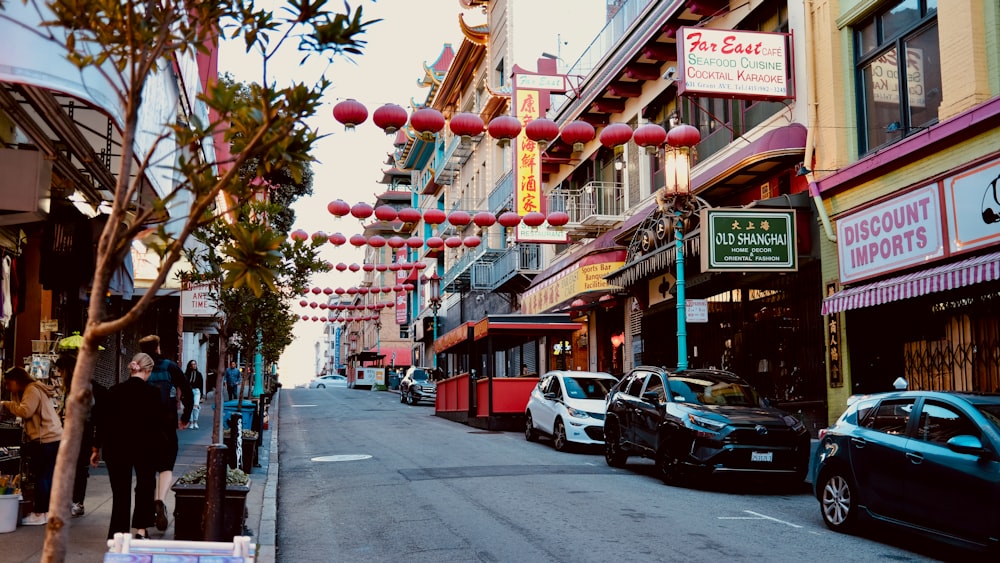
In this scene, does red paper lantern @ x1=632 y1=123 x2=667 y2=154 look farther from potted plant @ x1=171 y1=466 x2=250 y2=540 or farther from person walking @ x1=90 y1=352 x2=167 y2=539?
person walking @ x1=90 y1=352 x2=167 y2=539

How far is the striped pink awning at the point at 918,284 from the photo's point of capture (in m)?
12.7

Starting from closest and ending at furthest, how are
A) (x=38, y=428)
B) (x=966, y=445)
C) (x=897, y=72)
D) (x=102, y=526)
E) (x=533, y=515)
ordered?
(x=966, y=445), (x=38, y=428), (x=102, y=526), (x=533, y=515), (x=897, y=72)

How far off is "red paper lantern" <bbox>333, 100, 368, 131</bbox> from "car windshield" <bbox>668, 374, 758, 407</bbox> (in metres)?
6.71

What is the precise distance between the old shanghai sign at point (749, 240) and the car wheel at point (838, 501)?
8330 mm

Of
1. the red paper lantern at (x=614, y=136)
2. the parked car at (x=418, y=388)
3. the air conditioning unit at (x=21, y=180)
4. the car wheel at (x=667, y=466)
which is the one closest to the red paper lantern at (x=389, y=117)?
the red paper lantern at (x=614, y=136)

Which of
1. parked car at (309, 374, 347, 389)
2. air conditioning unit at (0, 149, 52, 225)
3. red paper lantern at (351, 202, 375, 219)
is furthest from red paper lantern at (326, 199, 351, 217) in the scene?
parked car at (309, 374, 347, 389)

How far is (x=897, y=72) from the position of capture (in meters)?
16.5

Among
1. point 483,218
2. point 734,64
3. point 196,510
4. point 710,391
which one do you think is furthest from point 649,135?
point 196,510

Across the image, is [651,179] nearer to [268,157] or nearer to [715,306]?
[715,306]

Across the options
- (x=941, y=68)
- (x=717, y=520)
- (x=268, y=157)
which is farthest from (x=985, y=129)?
(x=268, y=157)

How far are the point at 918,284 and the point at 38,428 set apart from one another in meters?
11.8

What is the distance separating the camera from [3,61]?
27.0ft

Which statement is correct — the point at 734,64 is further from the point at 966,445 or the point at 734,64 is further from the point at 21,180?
the point at 21,180

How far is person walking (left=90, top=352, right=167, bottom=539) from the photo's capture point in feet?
26.7
